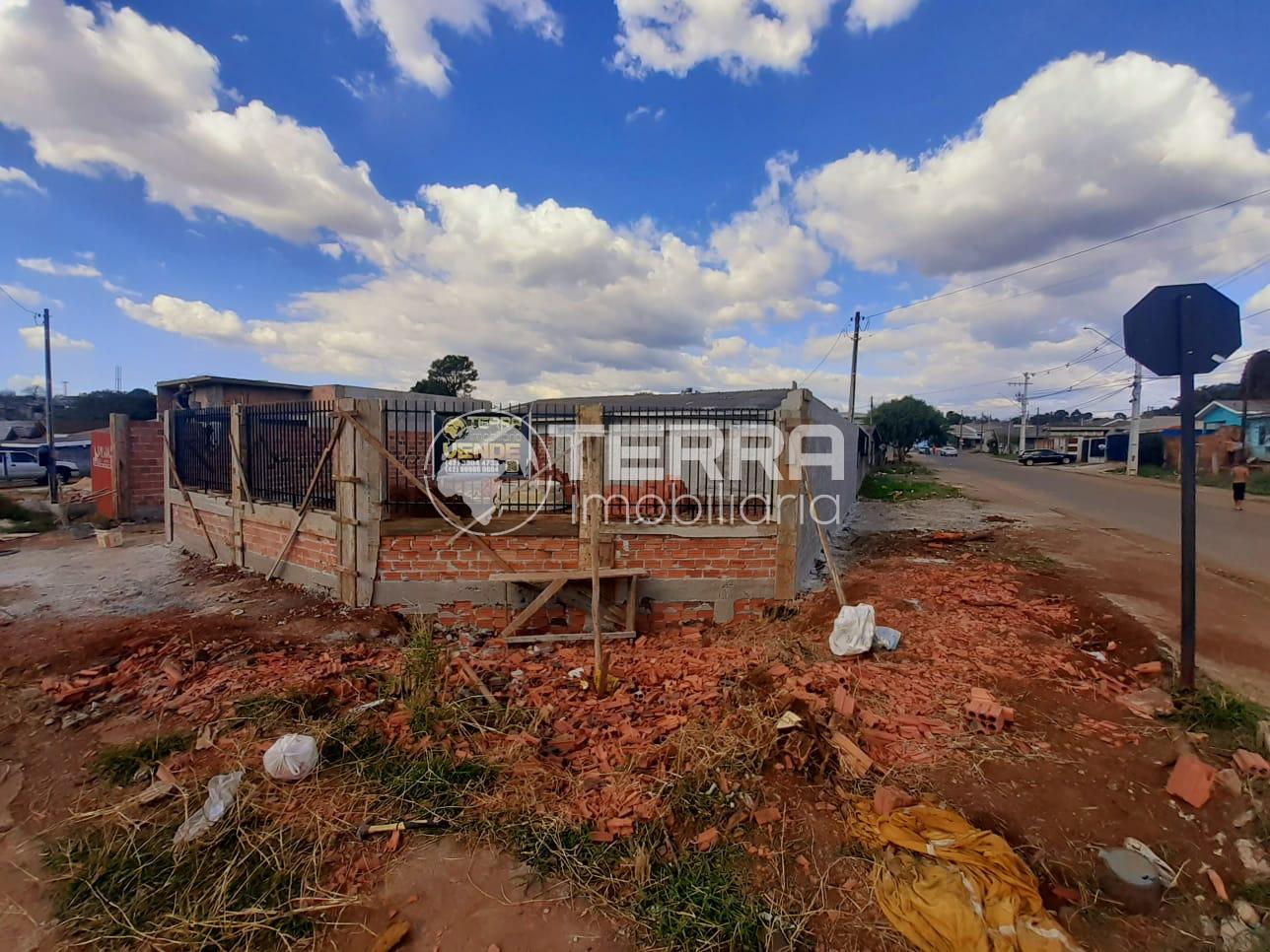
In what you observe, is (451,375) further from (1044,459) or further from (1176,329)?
(1044,459)

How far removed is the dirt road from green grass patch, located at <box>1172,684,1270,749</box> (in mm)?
687

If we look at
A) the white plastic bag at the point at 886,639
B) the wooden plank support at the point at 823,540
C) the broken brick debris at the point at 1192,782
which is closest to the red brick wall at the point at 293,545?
the wooden plank support at the point at 823,540

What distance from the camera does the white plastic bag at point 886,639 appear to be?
483 cm

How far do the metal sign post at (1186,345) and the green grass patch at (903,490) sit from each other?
14.3 metres

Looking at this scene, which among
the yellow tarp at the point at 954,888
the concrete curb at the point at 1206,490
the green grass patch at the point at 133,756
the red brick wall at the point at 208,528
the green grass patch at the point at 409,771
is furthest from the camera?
the concrete curb at the point at 1206,490

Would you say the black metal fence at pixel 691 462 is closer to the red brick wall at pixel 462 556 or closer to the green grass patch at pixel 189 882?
the red brick wall at pixel 462 556

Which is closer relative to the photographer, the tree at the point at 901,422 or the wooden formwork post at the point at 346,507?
the wooden formwork post at the point at 346,507

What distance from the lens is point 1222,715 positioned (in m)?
3.46

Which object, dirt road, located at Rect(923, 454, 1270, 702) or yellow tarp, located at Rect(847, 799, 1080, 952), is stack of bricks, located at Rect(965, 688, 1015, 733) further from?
dirt road, located at Rect(923, 454, 1270, 702)

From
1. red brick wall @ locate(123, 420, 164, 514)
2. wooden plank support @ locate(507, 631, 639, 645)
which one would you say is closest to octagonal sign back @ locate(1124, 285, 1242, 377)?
wooden plank support @ locate(507, 631, 639, 645)

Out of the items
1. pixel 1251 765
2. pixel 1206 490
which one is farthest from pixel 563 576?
pixel 1206 490

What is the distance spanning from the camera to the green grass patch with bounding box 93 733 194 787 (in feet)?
10.8

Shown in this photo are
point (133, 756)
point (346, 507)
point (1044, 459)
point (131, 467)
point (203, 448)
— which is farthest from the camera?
point (1044, 459)

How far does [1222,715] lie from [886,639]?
2.04 meters
